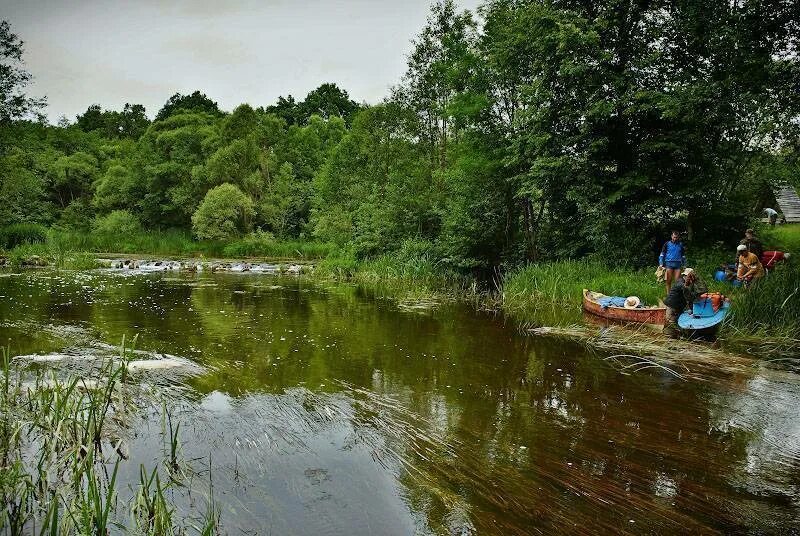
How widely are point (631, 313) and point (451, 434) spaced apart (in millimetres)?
7187

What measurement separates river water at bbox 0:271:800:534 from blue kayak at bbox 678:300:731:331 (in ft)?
3.80

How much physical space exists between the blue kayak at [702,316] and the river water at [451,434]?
116 cm

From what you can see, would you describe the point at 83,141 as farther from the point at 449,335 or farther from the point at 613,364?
the point at 613,364

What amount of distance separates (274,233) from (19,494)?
34.0 metres

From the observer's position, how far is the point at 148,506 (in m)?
2.97

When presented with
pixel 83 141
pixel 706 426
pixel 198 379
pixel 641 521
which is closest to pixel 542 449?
pixel 641 521

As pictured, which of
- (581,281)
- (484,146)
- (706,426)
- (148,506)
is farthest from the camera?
(484,146)

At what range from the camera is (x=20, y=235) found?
26.0 metres

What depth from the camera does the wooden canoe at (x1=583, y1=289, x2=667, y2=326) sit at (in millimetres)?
9789

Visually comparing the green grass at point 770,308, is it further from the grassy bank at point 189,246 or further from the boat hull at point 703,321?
the grassy bank at point 189,246

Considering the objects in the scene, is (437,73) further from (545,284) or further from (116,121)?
(116,121)

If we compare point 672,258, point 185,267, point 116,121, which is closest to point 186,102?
point 116,121

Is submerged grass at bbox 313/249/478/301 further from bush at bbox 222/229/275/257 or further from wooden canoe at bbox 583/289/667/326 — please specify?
bush at bbox 222/229/275/257

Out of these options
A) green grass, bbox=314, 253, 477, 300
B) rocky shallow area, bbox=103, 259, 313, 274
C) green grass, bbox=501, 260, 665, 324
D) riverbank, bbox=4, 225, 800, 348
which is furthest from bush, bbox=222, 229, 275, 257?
green grass, bbox=501, 260, 665, 324
